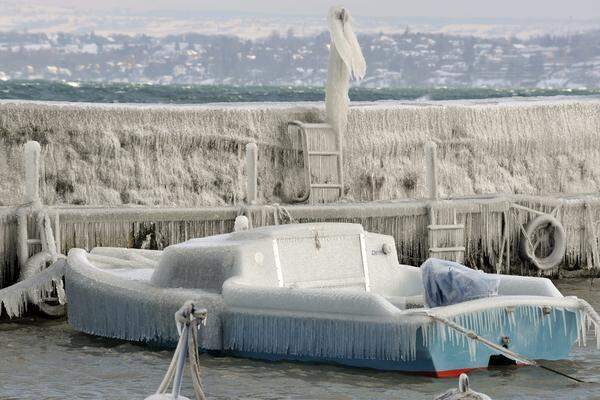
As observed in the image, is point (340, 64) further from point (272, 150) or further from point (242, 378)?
point (242, 378)

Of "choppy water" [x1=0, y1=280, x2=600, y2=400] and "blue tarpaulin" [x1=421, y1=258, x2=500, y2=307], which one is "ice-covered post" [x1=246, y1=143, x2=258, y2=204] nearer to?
"choppy water" [x1=0, y1=280, x2=600, y2=400]

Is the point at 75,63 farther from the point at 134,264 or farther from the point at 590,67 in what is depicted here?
the point at 134,264

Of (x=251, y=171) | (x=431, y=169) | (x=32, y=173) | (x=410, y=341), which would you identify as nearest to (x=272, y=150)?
(x=251, y=171)

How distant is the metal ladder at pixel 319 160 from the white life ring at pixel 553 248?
9.69ft

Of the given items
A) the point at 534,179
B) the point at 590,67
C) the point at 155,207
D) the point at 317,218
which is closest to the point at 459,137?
the point at 534,179

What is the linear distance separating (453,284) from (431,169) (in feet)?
24.4

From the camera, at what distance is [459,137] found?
101ft

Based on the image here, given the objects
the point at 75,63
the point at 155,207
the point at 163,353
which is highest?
the point at 75,63

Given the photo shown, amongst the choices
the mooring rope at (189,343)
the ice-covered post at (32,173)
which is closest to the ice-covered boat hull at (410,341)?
the mooring rope at (189,343)

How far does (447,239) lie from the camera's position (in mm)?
27719

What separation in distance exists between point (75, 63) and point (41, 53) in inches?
113

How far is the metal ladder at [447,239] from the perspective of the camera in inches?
1080

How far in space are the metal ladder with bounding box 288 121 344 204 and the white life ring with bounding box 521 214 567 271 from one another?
295 cm

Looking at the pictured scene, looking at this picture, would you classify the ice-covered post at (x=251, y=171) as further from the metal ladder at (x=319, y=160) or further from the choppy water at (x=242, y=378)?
the choppy water at (x=242, y=378)
